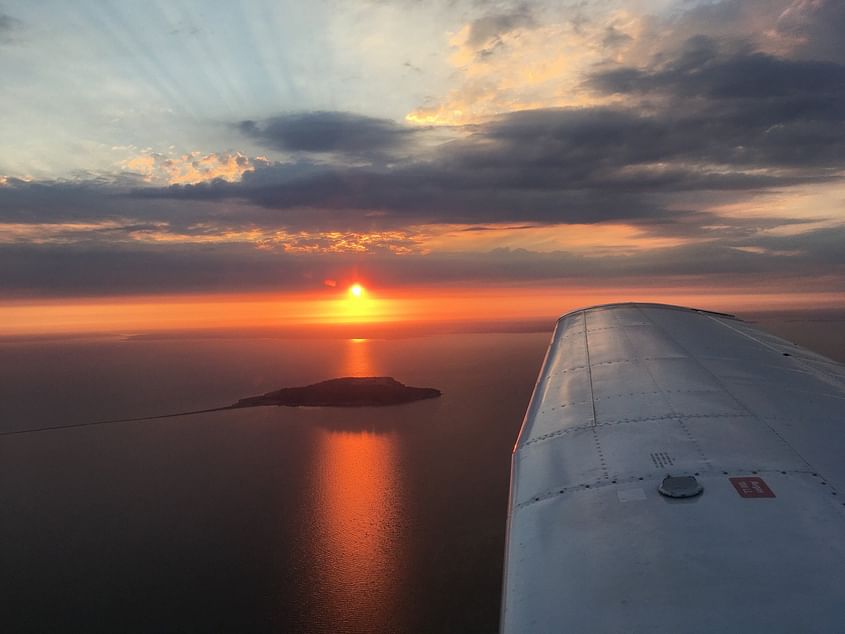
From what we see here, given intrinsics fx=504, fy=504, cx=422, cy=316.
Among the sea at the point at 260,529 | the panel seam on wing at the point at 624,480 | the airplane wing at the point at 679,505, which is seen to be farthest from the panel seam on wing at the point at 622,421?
the sea at the point at 260,529

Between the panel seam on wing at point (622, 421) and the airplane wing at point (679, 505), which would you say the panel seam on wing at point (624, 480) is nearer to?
the airplane wing at point (679, 505)

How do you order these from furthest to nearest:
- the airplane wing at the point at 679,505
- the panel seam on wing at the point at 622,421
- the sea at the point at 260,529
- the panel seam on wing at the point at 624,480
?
the sea at the point at 260,529, the panel seam on wing at the point at 622,421, the panel seam on wing at the point at 624,480, the airplane wing at the point at 679,505

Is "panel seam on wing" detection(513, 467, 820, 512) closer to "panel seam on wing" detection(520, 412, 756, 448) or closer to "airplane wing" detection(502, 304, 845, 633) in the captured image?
"airplane wing" detection(502, 304, 845, 633)

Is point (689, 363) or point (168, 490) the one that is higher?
point (689, 363)

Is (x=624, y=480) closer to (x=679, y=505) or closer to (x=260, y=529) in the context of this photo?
A: (x=679, y=505)

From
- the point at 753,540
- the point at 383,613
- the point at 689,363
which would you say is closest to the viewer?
the point at 753,540

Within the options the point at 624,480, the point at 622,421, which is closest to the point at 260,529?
the point at 622,421

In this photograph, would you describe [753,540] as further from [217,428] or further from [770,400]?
[217,428]

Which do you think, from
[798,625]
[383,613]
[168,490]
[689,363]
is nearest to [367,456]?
[168,490]
